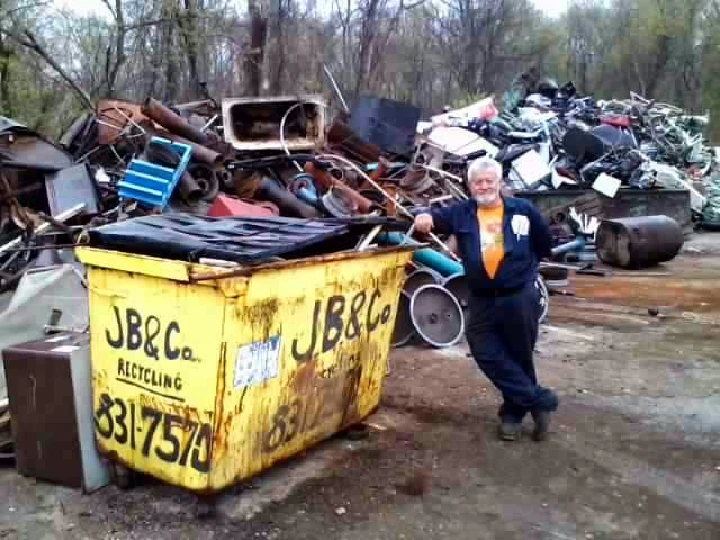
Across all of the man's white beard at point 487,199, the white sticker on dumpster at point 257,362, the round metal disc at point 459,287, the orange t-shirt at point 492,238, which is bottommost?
the round metal disc at point 459,287

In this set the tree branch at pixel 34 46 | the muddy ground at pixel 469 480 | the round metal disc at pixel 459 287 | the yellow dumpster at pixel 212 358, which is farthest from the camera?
the tree branch at pixel 34 46

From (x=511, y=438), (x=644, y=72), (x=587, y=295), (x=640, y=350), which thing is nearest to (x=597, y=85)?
(x=644, y=72)

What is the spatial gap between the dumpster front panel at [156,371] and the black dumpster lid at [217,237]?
0.14m

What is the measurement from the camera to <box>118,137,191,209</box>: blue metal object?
22.4 ft

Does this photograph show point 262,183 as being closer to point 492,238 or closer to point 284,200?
point 284,200

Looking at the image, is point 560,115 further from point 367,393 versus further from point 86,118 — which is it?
point 367,393

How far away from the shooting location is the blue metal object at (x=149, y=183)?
22.4 ft

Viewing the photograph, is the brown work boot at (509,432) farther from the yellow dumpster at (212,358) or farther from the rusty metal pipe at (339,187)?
the rusty metal pipe at (339,187)

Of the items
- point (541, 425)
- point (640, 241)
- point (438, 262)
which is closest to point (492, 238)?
point (541, 425)

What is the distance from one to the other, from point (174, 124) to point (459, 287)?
3890 millimetres

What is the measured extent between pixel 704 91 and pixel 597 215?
83.5ft

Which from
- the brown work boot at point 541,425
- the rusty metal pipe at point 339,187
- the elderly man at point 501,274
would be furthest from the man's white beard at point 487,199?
the rusty metal pipe at point 339,187

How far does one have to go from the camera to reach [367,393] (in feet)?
13.7

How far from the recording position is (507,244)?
13.0 ft
